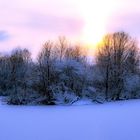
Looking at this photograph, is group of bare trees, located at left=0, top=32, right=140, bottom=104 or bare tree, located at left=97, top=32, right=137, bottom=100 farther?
bare tree, located at left=97, top=32, right=137, bottom=100

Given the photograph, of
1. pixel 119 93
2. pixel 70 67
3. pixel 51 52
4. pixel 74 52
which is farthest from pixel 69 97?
pixel 74 52

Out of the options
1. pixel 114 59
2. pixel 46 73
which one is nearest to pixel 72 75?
pixel 46 73

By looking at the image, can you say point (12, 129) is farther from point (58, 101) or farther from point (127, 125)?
point (58, 101)

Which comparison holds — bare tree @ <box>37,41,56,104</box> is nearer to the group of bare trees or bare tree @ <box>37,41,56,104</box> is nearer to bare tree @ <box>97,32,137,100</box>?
the group of bare trees

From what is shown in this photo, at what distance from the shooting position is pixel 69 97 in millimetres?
33281

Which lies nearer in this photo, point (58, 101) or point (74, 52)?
point (58, 101)

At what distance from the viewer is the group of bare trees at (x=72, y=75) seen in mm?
34062

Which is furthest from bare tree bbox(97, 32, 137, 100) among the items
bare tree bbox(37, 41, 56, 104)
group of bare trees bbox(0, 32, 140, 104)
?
bare tree bbox(37, 41, 56, 104)

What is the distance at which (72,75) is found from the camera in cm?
3725

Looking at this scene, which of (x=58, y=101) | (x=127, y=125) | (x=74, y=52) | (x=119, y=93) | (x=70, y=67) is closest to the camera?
(x=127, y=125)

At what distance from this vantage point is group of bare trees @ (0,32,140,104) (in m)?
34.1

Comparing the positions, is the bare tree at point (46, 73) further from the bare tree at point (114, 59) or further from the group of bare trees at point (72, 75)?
the bare tree at point (114, 59)

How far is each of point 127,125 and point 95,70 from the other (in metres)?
28.9

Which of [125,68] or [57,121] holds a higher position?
[125,68]
